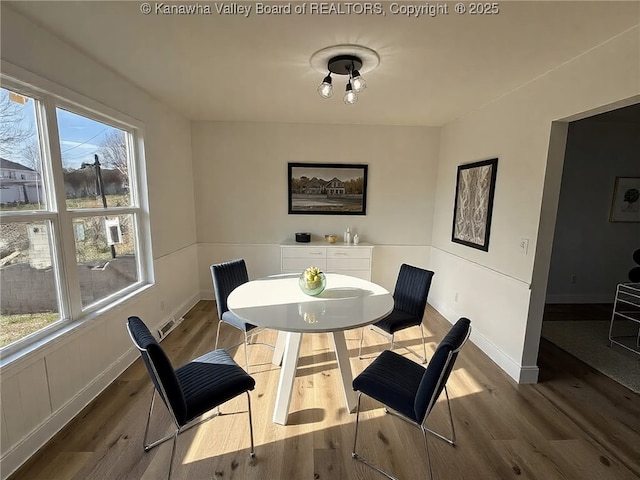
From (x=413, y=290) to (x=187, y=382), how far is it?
6.23 feet

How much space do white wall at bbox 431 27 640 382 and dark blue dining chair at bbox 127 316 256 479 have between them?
2232mm

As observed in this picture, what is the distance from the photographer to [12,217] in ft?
5.31

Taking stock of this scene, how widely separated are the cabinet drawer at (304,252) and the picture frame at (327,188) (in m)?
0.59

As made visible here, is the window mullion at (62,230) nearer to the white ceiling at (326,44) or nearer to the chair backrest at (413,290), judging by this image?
the white ceiling at (326,44)

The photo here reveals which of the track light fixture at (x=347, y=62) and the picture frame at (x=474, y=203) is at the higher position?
the track light fixture at (x=347, y=62)

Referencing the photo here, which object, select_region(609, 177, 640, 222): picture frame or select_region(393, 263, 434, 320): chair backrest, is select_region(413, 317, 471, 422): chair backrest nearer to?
select_region(393, 263, 434, 320): chair backrest

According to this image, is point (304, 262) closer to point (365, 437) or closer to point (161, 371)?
point (365, 437)

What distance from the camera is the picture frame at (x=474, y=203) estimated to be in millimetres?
2883

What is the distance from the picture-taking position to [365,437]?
1852mm

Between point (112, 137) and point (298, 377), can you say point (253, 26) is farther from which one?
point (298, 377)

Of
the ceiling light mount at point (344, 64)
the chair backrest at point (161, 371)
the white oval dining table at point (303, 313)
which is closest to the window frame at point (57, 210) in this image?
the chair backrest at point (161, 371)

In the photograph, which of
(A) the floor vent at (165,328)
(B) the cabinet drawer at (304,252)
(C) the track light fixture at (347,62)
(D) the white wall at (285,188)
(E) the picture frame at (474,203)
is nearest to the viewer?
(C) the track light fixture at (347,62)

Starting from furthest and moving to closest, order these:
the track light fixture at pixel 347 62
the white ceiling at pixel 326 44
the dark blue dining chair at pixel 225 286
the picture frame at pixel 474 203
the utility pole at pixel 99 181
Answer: the picture frame at pixel 474 203 < the dark blue dining chair at pixel 225 286 < the utility pole at pixel 99 181 < the track light fixture at pixel 347 62 < the white ceiling at pixel 326 44

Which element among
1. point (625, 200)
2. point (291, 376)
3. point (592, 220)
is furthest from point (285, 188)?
point (625, 200)
